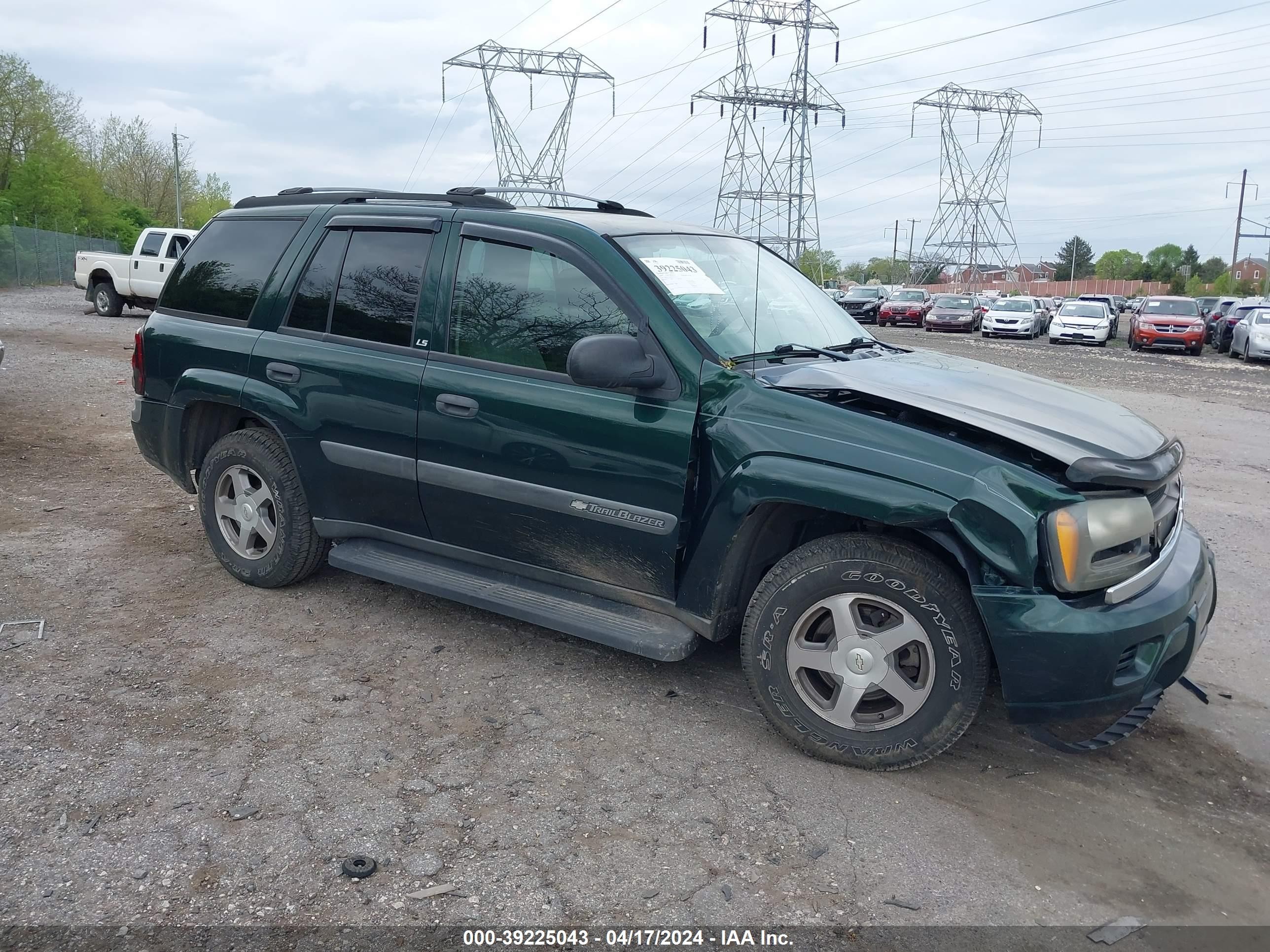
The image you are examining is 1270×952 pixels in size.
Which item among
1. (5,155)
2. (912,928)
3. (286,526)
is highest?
(5,155)

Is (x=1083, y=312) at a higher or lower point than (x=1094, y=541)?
higher

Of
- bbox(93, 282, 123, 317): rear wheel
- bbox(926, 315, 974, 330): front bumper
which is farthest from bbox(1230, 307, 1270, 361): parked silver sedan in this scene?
bbox(93, 282, 123, 317): rear wheel

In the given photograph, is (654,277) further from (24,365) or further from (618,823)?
(24,365)

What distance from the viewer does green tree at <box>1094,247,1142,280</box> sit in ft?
391

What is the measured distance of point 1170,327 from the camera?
27125mm

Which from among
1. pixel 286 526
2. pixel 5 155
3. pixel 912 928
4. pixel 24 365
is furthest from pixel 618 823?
pixel 5 155

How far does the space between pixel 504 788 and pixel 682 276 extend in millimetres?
2077

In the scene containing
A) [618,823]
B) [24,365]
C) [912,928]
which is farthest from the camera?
[24,365]

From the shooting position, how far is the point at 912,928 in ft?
8.65

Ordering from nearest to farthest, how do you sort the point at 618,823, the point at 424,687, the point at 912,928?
the point at 912,928, the point at 618,823, the point at 424,687

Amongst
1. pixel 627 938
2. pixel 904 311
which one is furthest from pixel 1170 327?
pixel 627 938

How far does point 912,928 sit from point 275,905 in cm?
170

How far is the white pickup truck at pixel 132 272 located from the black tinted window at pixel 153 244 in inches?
0.4

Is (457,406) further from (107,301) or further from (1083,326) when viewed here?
(1083,326)
